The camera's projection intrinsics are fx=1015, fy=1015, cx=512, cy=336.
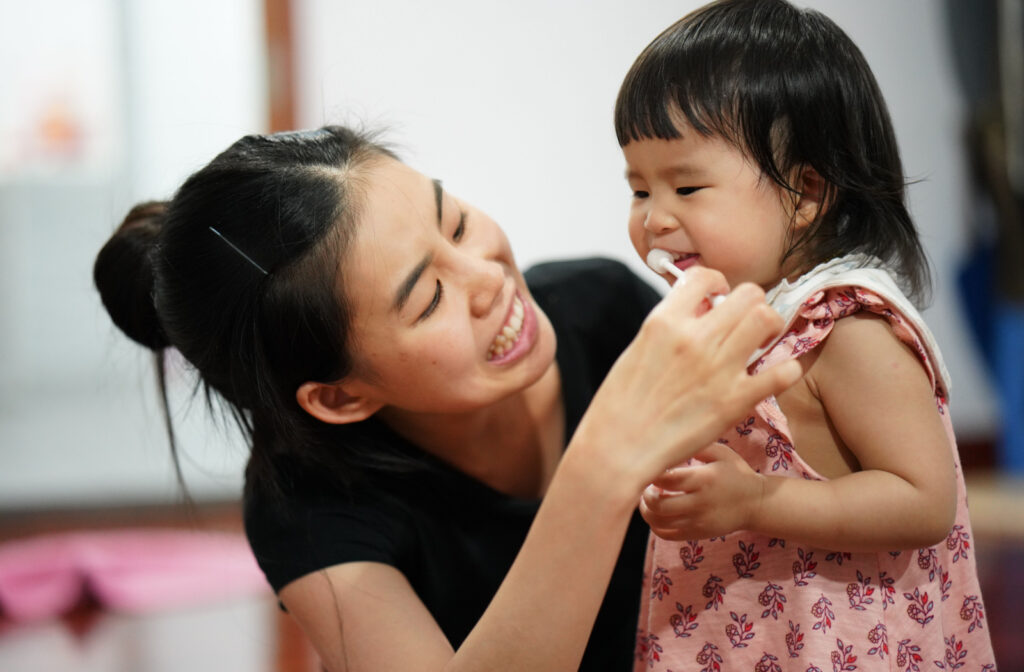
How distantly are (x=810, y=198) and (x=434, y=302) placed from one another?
34cm

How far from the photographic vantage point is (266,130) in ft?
8.65

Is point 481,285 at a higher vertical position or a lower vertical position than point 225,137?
higher

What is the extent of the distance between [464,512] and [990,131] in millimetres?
2150

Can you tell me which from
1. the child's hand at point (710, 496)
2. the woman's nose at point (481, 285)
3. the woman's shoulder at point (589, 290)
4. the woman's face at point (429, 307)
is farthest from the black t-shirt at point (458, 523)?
the child's hand at point (710, 496)

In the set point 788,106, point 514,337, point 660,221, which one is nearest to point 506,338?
point 514,337

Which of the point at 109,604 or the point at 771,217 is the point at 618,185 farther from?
the point at 109,604

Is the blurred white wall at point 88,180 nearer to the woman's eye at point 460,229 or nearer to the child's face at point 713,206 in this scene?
the woman's eye at point 460,229

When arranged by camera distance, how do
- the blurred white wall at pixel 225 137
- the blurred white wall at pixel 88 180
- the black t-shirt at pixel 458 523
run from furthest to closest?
1. the blurred white wall at pixel 88 180
2. the blurred white wall at pixel 225 137
3. the black t-shirt at pixel 458 523

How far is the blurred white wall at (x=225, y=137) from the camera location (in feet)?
7.04

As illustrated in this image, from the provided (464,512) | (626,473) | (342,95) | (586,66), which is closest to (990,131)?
(586,66)

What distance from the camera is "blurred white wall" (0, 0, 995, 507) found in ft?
7.04

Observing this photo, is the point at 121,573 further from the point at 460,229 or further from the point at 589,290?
the point at 460,229

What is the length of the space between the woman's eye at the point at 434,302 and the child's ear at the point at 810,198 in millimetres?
324

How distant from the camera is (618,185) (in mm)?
1934
